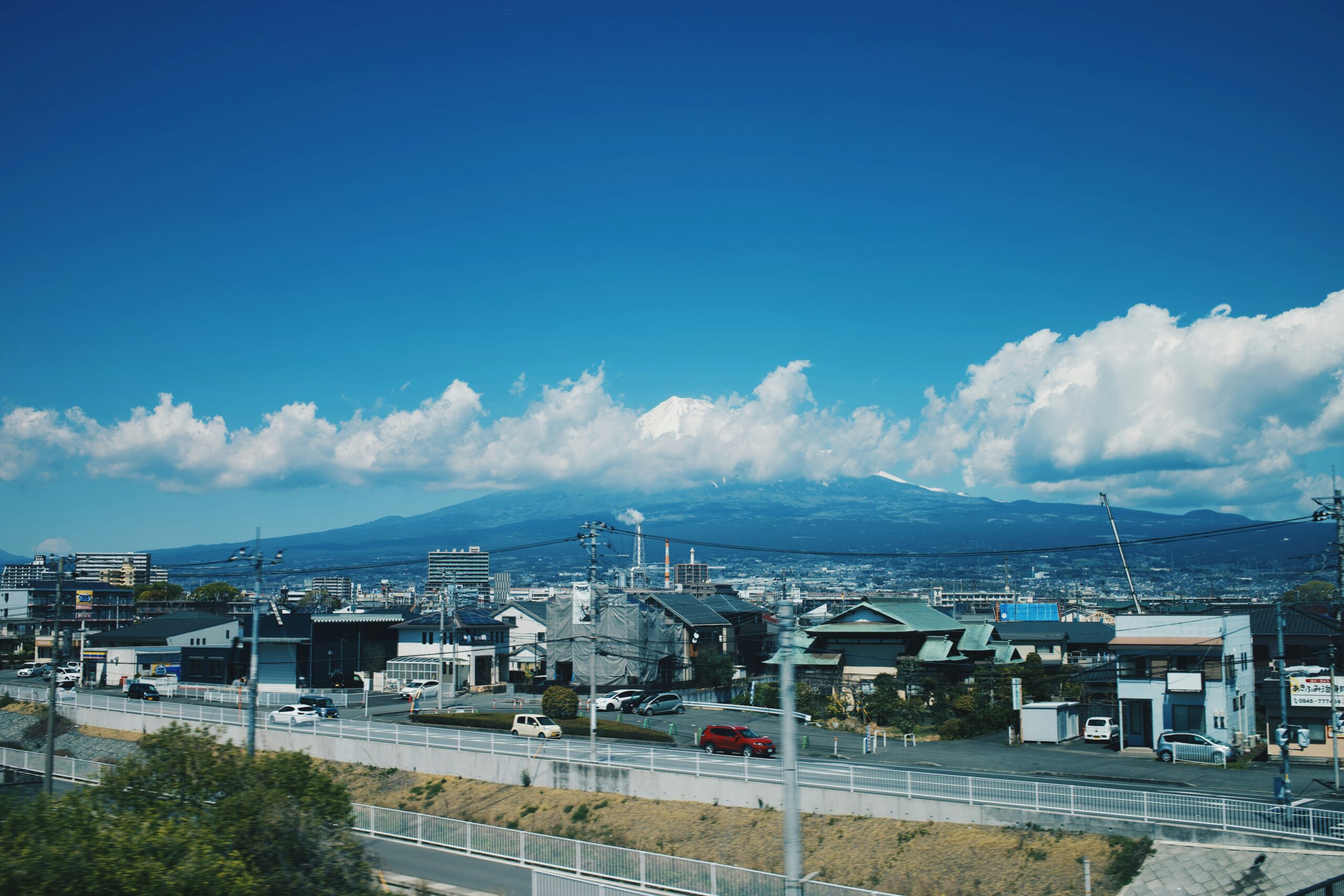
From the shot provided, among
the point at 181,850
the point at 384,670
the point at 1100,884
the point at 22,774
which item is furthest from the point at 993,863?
the point at 384,670

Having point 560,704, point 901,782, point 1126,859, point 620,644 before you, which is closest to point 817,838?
point 901,782

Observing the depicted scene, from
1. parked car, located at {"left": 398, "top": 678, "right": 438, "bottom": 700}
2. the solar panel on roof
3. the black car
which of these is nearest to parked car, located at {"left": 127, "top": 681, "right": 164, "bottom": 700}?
parked car, located at {"left": 398, "top": 678, "right": 438, "bottom": 700}

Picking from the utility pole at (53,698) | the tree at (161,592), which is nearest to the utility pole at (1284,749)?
the utility pole at (53,698)

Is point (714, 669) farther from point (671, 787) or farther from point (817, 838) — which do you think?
point (817, 838)

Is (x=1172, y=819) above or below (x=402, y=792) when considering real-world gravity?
above

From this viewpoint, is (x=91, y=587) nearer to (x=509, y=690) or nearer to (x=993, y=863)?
(x=509, y=690)

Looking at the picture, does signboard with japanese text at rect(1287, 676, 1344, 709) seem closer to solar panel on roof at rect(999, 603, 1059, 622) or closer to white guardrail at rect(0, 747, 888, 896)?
white guardrail at rect(0, 747, 888, 896)
